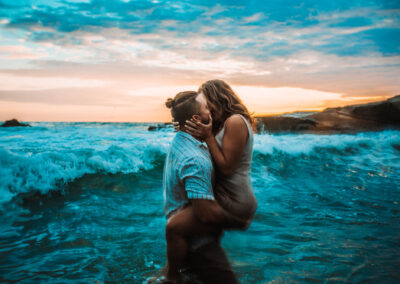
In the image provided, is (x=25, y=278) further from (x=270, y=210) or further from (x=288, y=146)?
(x=288, y=146)

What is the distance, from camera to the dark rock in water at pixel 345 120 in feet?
75.2

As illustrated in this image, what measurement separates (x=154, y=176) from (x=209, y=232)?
5914mm

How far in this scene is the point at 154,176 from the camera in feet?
26.1

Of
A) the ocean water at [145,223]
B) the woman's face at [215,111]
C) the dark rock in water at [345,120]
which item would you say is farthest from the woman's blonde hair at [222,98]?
the dark rock in water at [345,120]

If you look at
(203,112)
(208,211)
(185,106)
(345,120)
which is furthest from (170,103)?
(345,120)

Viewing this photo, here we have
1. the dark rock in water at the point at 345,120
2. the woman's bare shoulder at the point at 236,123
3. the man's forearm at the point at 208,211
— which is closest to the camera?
the man's forearm at the point at 208,211

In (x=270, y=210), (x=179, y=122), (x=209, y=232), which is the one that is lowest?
(x=270, y=210)

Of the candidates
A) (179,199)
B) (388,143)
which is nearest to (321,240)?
(179,199)

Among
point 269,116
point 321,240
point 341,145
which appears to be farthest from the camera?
point 269,116

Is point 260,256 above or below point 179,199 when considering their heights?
below

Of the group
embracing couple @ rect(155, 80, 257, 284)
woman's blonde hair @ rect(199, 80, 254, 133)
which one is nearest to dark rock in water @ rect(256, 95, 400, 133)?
woman's blonde hair @ rect(199, 80, 254, 133)

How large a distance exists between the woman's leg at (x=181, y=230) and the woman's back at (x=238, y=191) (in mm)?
208

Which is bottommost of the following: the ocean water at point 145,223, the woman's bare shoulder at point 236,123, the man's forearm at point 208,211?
the ocean water at point 145,223

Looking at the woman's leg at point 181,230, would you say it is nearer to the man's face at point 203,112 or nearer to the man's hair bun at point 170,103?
the man's face at point 203,112
